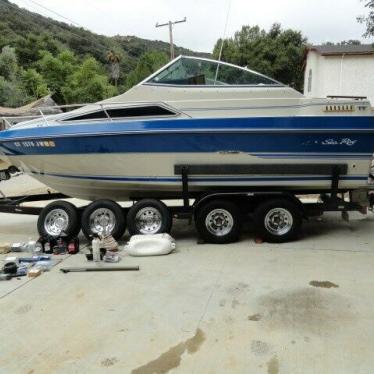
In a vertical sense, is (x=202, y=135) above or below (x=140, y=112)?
below

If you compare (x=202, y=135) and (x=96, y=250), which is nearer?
(x=96, y=250)

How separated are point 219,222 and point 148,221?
1040 mm

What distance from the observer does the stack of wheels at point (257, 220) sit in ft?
21.0

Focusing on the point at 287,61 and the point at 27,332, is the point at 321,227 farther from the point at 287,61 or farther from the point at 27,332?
the point at 287,61

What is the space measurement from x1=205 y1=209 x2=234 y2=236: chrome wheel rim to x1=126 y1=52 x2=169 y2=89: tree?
131 ft

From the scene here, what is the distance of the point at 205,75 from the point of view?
22.2 feet

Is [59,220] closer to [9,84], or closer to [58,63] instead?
[9,84]

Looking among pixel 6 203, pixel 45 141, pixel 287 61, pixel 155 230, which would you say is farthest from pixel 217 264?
pixel 287 61

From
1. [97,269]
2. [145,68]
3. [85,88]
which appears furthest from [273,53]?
[97,269]

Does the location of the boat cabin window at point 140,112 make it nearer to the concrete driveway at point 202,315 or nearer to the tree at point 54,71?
the concrete driveway at point 202,315

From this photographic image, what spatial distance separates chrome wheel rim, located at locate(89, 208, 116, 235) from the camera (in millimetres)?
6598

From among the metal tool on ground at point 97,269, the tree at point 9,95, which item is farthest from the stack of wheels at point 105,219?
the tree at point 9,95

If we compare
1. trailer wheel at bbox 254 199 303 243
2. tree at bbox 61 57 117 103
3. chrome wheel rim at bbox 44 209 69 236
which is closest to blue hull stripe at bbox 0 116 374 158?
trailer wheel at bbox 254 199 303 243

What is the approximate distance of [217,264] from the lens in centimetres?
554
